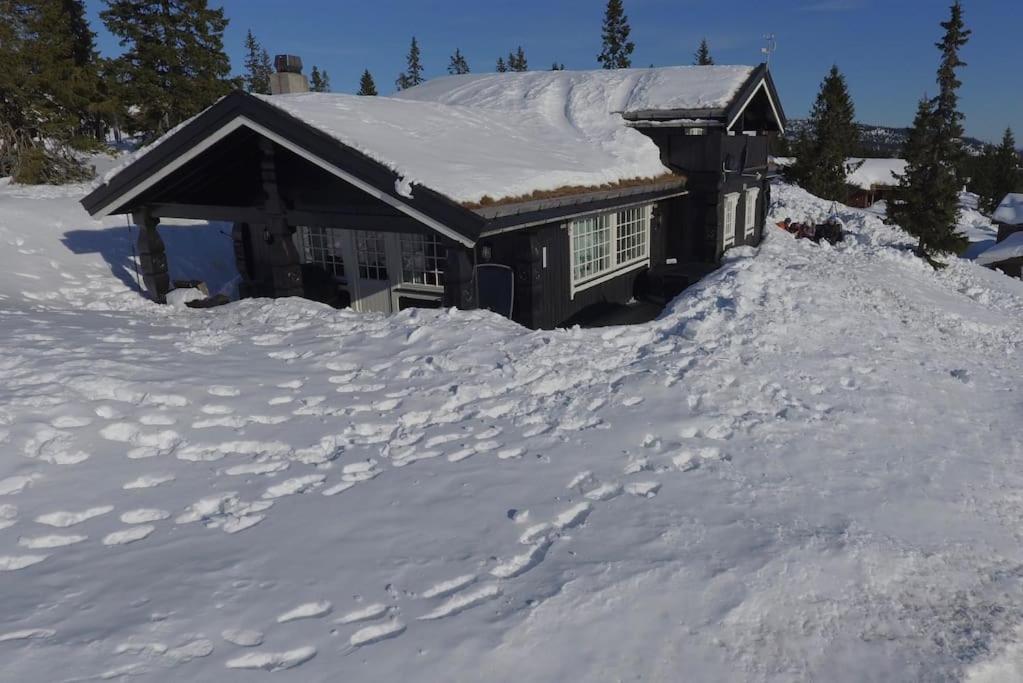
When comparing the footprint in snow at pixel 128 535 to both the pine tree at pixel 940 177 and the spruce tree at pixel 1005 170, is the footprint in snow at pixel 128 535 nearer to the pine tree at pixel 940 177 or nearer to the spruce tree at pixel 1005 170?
the pine tree at pixel 940 177

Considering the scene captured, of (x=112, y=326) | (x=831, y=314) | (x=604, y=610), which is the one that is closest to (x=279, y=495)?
(x=604, y=610)

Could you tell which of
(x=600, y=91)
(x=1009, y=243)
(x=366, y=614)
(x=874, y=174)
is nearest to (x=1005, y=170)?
(x=874, y=174)

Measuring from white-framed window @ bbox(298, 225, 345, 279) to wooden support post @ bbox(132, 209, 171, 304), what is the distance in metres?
2.45

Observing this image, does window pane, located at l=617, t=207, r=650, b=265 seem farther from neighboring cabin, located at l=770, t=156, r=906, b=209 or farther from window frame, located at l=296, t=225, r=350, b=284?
neighboring cabin, located at l=770, t=156, r=906, b=209

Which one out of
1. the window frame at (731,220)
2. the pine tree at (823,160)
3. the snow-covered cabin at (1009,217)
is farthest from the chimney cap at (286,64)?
the snow-covered cabin at (1009,217)

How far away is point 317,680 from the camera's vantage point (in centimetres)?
323

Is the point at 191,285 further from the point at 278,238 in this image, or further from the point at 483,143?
the point at 483,143

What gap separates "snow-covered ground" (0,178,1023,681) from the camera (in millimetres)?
3588

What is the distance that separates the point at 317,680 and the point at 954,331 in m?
12.4

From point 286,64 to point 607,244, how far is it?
7.21 m

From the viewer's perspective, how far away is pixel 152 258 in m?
11.5

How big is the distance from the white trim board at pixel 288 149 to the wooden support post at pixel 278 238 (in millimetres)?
470

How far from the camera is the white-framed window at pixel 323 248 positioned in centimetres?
1262

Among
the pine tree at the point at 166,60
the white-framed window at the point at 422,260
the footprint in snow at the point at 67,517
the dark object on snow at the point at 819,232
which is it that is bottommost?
the footprint in snow at the point at 67,517
